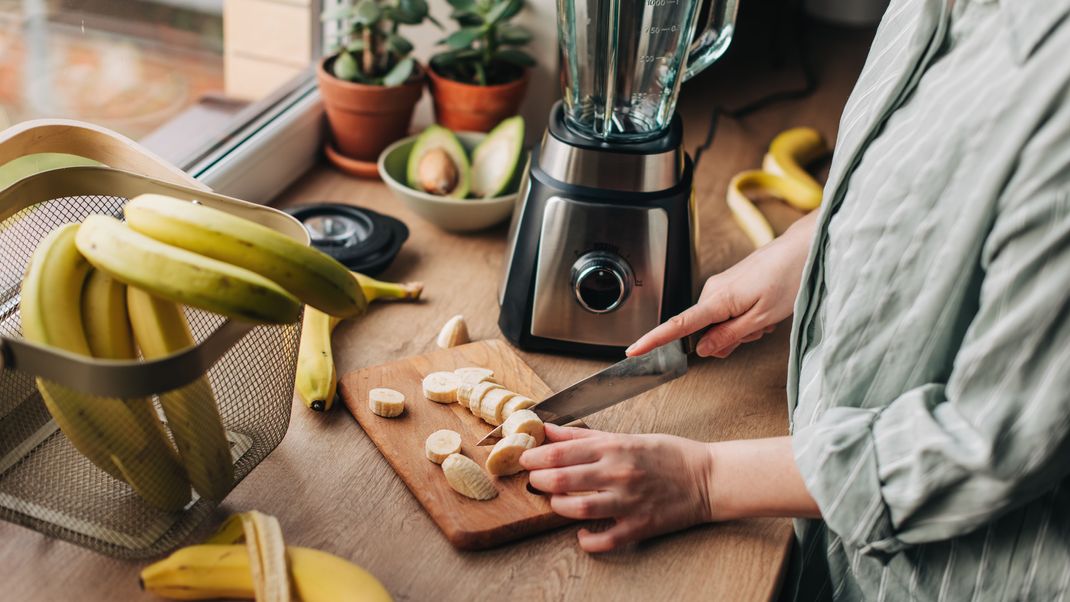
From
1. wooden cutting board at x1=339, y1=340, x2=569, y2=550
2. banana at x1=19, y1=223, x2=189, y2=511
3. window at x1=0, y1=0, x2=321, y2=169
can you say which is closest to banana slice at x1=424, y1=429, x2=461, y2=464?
wooden cutting board at x1=339, y1=340, x2=569, y2=550

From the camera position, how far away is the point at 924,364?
66 cm

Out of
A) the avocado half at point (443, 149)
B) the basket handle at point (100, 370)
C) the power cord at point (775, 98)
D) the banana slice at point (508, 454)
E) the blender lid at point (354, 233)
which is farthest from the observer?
the power cord at point (775, 98)

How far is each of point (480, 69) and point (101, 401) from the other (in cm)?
78

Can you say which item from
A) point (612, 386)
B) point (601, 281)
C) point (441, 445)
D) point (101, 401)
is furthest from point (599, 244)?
point (101, 401)

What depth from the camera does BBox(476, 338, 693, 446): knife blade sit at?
0.84 meters

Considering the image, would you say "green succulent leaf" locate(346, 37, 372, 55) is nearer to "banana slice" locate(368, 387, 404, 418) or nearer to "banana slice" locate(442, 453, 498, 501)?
"banana slice" locate(368, 387, 404, 418)

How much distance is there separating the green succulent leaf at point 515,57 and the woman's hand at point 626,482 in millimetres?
652

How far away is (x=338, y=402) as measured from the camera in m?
0.87

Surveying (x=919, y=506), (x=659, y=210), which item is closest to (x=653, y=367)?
(x=659, y=210)

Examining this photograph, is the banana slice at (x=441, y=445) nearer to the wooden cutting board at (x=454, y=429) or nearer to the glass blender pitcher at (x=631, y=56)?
the wooden cutting board at (x=454, y=429)

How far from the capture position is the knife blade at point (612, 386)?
2.75 feet

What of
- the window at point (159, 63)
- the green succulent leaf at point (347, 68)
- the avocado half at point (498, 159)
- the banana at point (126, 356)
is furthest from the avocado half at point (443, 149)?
the banana at point (126, 356)

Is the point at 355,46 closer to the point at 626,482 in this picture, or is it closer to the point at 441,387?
the point at 441,387

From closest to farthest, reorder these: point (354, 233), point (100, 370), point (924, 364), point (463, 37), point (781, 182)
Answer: point (100, 370)
point (924, 364)
point (354, 233)
point (463, 37)
point (781, 182)
